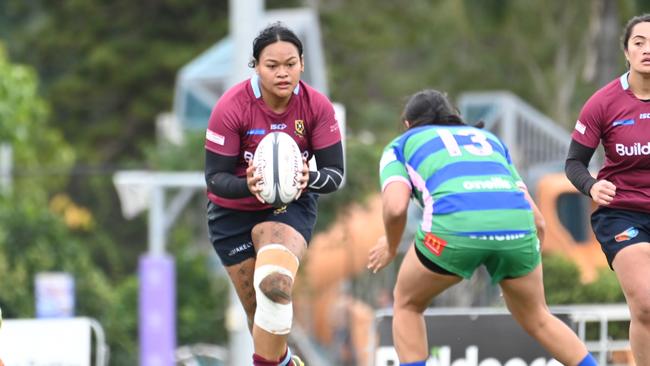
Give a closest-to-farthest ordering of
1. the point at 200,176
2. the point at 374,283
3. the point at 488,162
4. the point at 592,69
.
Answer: the point at 488,162 → the point at 200,176 → the point at 374,283 → the point at 592,69

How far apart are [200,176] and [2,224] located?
4291 millimetres

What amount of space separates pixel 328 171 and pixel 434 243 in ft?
2.76

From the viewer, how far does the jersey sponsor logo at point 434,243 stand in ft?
24.8

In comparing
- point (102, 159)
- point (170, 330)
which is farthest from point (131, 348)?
point (102, 159)

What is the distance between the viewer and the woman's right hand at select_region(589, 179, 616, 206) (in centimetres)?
793

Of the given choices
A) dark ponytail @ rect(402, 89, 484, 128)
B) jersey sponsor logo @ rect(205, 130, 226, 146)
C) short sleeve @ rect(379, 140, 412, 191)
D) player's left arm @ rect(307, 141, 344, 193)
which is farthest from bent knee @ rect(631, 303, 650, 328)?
jersey sponsor logo @ rect(205, 130, 226, 146)

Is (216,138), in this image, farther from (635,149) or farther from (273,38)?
(635,149)

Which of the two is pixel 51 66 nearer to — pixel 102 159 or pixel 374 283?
pixel 102 159

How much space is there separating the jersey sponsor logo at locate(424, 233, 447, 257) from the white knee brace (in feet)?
2.58

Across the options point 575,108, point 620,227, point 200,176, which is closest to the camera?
point 620,227

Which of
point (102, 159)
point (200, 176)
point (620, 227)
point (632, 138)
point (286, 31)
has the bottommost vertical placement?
point (102, 159)

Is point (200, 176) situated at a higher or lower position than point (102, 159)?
higher

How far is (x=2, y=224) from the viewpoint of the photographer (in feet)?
70.6

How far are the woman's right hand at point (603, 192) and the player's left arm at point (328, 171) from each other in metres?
1.41
